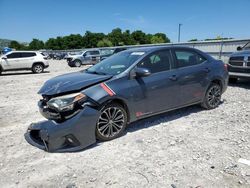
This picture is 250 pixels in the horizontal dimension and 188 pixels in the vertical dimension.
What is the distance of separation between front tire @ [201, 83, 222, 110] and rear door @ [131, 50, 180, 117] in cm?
110

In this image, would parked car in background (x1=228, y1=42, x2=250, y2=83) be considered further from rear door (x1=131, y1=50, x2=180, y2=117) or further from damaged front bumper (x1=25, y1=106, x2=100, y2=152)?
damaged front bumper (x1=25, y1=106, x2=100, y2=152)

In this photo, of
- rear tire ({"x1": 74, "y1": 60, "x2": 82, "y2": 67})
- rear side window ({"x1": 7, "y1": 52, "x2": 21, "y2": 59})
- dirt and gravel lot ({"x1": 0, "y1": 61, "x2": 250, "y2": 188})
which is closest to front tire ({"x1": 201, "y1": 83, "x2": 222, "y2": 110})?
dirt and gravel lot ({"x1": 0, "y1": 61, "x2": 250, "y2": 188})

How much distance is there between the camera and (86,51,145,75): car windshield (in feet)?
14.4

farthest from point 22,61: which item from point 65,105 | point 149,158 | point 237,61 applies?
point 149,158

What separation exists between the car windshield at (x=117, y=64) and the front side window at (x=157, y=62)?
7.0 inches

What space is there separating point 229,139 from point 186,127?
2.82 feet

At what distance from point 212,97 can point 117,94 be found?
2.93 m

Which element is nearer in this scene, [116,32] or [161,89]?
[161,89]

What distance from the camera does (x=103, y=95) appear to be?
3773 mm

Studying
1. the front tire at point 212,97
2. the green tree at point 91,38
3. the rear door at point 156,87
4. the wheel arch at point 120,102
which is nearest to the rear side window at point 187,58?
the rear door at point 156,87

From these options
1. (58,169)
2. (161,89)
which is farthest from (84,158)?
(161,89)

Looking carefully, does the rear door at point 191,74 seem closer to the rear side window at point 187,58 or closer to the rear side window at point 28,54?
the rear side window at point 187,58

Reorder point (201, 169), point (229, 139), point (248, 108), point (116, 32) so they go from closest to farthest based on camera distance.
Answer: point (201, 169), point (229, 139), point (248, 108), point (116, 32)

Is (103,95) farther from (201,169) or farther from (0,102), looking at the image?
(0,102)
